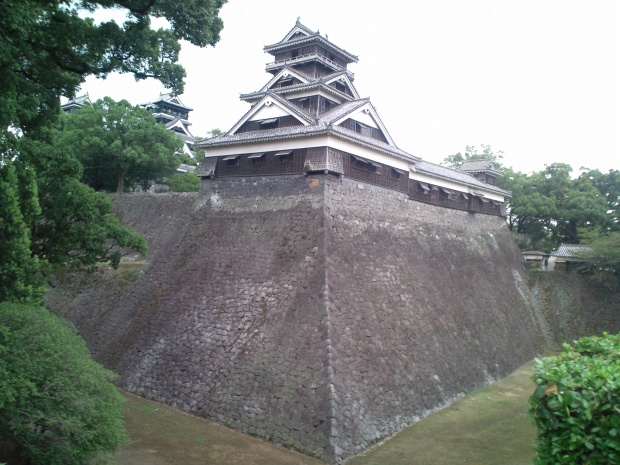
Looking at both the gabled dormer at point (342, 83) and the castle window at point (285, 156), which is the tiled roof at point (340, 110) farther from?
the castle window at point (285, 156)

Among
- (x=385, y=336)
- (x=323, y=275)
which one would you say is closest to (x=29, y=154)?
(x=323, y=275)

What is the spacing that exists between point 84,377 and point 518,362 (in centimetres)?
1484

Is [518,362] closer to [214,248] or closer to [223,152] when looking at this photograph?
[214,248]

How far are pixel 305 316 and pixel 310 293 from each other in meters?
0.63

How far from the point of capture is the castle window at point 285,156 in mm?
14305

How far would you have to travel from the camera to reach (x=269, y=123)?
50.7ft

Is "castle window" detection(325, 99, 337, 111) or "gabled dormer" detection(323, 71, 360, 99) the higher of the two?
"gabled dormer" detection(323, 71, 360, 99)

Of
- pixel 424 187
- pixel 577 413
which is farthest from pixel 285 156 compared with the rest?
pixel 577 413

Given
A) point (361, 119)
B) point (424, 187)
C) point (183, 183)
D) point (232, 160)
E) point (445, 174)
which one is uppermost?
point (361, 119)

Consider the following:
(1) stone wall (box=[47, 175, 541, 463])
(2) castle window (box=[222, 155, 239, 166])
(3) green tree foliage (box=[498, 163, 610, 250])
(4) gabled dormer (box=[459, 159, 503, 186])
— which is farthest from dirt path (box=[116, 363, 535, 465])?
(3) green tree foliage (box=[498, 163, 610, 250])

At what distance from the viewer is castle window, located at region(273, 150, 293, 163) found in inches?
563

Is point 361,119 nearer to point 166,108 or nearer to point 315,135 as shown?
point 315,135

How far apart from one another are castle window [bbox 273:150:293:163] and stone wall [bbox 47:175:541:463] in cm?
54

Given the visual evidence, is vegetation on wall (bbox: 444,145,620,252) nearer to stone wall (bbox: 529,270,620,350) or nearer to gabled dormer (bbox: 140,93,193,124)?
stone wall (bbox: 529,270,620,350)
